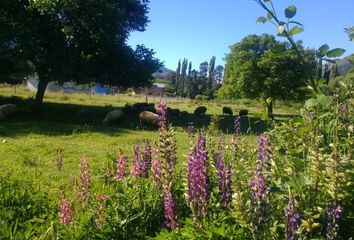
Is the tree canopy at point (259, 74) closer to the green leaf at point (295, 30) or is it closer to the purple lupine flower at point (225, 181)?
the purple lupine flower at point (225, 181)

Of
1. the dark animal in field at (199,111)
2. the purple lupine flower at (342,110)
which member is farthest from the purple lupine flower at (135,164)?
the dark animal in field at (199,111)

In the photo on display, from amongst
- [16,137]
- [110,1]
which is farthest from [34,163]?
[110,1]

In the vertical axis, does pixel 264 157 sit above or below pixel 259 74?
below

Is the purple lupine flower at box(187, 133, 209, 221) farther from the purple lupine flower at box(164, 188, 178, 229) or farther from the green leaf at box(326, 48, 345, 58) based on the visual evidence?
the green leaf at box(326, 48, 345, 58)

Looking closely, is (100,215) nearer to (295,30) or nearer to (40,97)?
(295,30)

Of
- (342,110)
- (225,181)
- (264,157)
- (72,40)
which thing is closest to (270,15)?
(264,157)

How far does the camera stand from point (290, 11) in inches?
123

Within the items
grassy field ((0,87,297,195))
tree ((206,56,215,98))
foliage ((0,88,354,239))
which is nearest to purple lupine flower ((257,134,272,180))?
foliage ((0,88,354,239))

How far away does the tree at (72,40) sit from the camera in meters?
26.1

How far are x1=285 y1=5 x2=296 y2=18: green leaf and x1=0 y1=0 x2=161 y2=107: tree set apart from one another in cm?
2418

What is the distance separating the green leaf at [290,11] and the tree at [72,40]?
2418 centimetres

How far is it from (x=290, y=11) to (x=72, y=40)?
1035 inches

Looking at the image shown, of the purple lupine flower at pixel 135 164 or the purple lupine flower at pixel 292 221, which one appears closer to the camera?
the purple lupine flower at pixel 292 221

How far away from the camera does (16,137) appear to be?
17812mm
